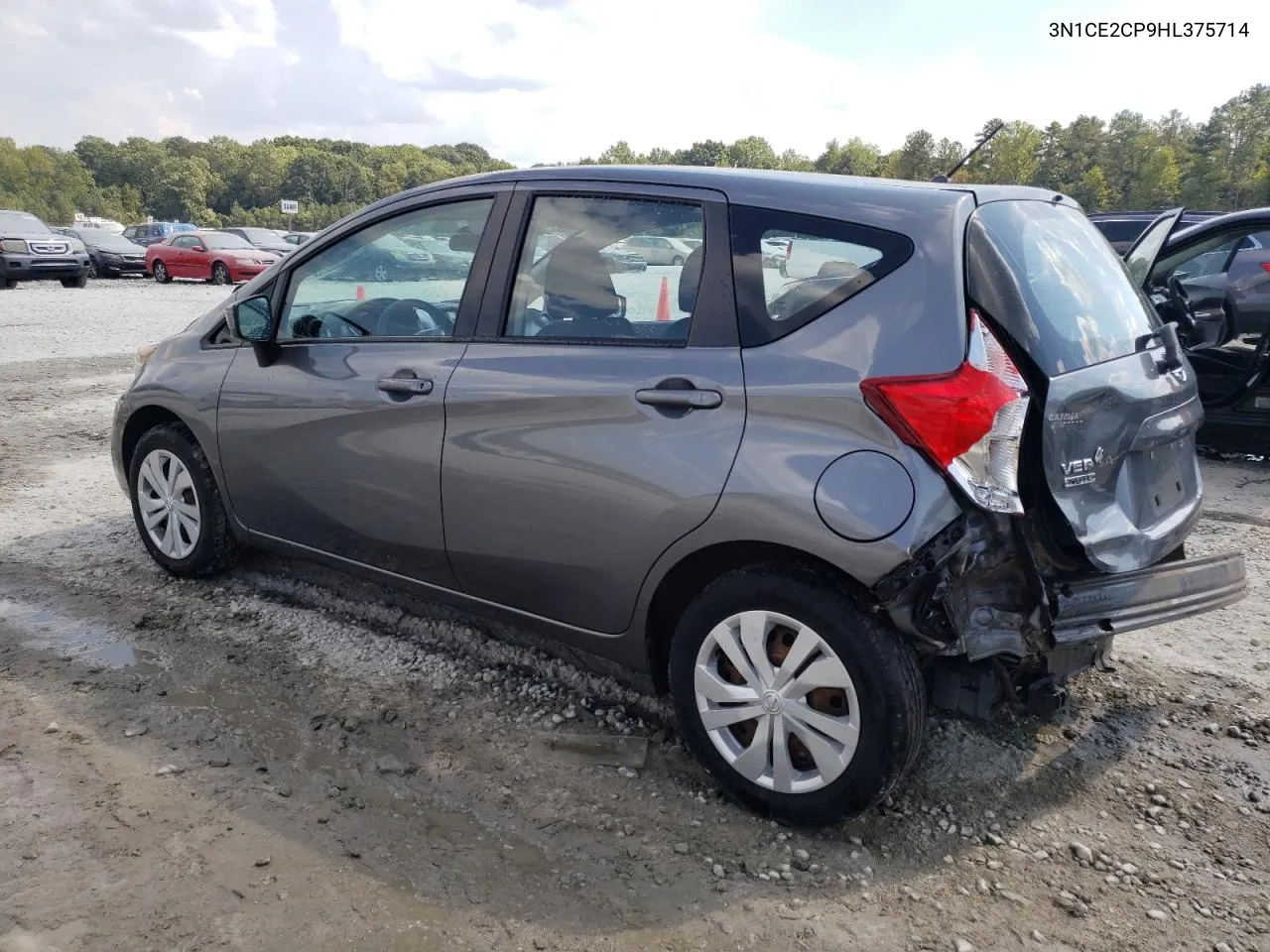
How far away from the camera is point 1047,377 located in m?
2.72

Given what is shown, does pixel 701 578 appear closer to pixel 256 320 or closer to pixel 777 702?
pixel 777 702

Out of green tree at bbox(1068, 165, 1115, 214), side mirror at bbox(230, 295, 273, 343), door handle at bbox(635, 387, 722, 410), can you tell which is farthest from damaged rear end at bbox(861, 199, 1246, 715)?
green tree at bbox(1068, 165, 1115, 214)

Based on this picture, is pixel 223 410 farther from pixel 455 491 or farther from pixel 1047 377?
pixel 1047 377

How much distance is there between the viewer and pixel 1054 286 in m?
2.96

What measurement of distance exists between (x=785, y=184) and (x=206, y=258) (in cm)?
2820

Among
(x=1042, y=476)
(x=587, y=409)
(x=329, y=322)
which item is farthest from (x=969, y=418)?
(x=329, y=322)

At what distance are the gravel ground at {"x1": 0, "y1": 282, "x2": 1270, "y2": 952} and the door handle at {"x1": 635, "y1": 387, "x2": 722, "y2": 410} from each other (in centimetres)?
117

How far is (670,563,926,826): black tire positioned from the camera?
2611 millimetres

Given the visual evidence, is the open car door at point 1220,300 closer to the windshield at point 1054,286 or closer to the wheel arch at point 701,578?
the windshield at point 1054,286

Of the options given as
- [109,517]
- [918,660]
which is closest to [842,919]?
[918,660]

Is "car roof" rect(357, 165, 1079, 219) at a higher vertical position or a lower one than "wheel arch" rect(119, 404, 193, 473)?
higher

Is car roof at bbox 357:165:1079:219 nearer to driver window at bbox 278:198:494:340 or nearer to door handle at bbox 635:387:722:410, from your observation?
driver window at bbox 278:198:494:340

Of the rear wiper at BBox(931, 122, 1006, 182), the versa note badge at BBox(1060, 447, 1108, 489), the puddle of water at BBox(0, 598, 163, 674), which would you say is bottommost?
the puddle of water at BBox(0, 598, 163, 674)

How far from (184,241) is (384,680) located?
28257 millimetres
